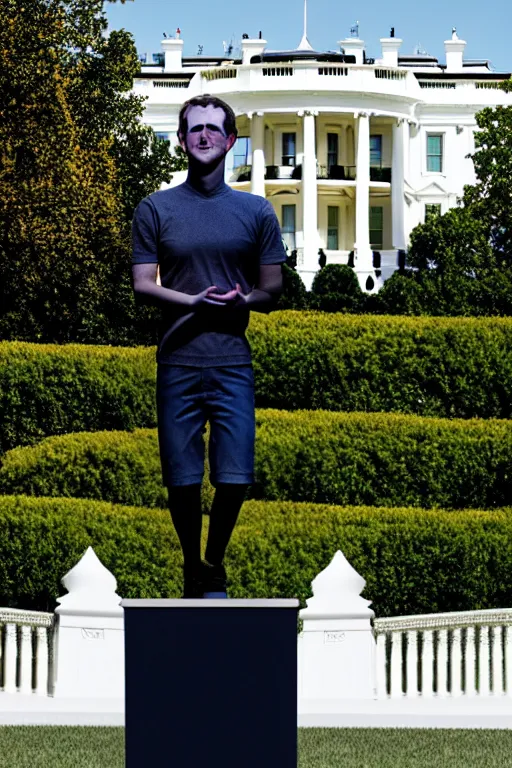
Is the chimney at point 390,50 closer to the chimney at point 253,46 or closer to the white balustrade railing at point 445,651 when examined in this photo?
the chimney at point 253,46

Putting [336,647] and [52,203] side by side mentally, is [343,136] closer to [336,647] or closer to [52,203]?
[52,203]

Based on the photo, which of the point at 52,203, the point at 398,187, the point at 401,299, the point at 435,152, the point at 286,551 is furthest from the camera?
the point at 435,152

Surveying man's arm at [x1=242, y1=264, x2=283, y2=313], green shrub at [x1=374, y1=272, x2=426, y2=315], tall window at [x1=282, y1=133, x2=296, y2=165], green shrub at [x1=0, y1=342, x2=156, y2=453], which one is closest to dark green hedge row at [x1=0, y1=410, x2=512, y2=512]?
green shrub at [x1=0, y1=342, x2=156, y2=453]

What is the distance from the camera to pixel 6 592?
1778 cm

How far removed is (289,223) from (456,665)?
56582 mm

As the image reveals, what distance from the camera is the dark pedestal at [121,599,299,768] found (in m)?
8.52

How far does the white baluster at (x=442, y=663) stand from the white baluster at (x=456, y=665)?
0.22 feet

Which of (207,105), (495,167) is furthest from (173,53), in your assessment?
(207,105)

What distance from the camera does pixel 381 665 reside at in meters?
15.7

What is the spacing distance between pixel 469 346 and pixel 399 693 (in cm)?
563

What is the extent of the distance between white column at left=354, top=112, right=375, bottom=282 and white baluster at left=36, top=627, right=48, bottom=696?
53012 millimetres

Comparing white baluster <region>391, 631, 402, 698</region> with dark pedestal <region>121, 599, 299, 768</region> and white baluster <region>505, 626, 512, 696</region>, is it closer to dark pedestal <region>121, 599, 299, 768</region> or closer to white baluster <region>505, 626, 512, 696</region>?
white baluster <region>505, 626, 512, 696</region>

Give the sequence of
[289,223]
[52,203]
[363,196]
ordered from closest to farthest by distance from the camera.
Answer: [52,203] < [363,196] < [289,223]

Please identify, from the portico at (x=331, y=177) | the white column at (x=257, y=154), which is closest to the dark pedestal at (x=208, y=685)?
the portico at (x=331, y=177)
